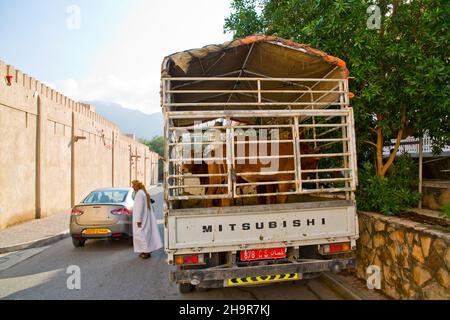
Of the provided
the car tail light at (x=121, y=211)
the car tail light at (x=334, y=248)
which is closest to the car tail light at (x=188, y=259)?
the car tail light at (x=334, y=248)

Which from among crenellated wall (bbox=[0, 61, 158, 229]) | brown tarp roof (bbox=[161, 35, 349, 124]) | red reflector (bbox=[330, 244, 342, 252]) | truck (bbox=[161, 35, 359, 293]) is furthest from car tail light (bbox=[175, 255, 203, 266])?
crenellated wall (bbox=[0, 61, 158, 229])

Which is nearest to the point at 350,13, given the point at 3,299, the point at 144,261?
the point at 144,261

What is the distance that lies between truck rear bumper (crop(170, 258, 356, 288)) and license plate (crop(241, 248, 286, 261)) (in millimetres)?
163

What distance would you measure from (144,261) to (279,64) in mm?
4456

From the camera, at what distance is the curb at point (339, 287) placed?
4.12 m

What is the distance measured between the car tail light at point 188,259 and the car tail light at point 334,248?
1.48 metres

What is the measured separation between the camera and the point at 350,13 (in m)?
4.93

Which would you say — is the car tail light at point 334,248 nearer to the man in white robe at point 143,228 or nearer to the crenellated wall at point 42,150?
the man in white robe at point 143,228

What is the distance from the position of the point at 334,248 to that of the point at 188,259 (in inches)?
70.3

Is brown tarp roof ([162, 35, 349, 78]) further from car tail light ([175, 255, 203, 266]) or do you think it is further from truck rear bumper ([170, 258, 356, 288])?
truck rear bumper ([170, 258, 356, 288])

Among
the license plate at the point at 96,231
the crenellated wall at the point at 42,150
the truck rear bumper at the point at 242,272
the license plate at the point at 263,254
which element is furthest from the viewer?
the crenellated wall at the point at 42,150

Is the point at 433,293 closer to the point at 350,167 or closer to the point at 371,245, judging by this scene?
the point at 371,245

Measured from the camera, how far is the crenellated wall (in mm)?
10141

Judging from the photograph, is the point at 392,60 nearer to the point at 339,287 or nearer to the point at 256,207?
the point at 256,207
